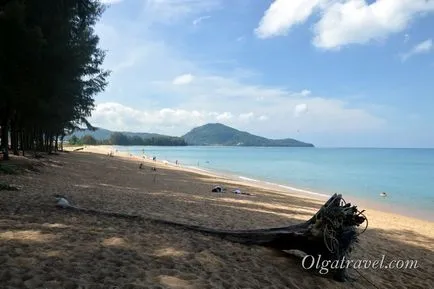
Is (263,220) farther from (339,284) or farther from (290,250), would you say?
(339,284)

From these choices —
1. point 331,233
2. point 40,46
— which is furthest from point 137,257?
point 40,46

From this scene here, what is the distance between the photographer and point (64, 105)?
20969 mm

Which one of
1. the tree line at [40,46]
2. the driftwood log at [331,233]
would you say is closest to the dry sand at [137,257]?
the driftwood log at [331,233]

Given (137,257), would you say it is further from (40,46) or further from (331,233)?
(40,46)

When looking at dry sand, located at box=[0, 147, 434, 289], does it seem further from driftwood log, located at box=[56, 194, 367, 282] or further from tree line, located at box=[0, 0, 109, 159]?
tree line, located at box=[0, 0, 109, 159]

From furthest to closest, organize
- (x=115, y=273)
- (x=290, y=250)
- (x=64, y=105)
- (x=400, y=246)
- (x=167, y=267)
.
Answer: (x=64, y=105)
(x=400, y=246)
(x=290, y=250)
(x=167, y=267)
(x=115, y=273)

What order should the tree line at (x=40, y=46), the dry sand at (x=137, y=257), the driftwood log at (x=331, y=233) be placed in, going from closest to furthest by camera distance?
the dry sand at (x=137, y=257), the driftwood log at (x=331, y=233), the tree line at (x=40, y=46)

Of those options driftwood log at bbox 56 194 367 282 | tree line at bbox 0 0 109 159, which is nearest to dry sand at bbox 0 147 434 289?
driftwood log at bbox 56 194 367 282

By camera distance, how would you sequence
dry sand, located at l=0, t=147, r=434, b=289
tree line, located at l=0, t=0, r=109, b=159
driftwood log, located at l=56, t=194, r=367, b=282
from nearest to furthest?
dry sand, located at l=0, t=147, r=434, b=289
driftwood log, located at l=56, t=194, r=367, b=282
tree line, located at l=0, t=0, r=109, b=159

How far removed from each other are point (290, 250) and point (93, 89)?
22.8 m

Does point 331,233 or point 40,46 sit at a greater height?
point 40,46

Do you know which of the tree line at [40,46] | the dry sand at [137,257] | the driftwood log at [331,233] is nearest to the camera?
the dry sand at [137,257]

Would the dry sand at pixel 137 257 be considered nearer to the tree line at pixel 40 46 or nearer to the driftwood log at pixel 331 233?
the driftwood log at pixel 331 233

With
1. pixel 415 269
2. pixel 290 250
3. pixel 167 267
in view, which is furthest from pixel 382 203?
pixel 167 267
